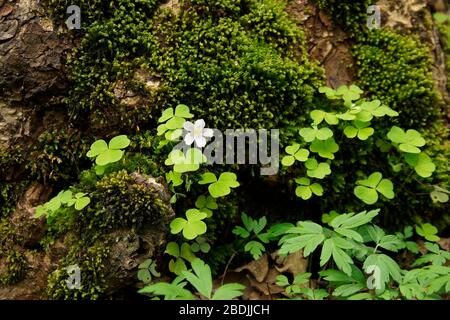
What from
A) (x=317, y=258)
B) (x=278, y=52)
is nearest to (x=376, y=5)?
(x=278, y=52)

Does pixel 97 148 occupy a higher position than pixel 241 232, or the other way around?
pixel 97 148

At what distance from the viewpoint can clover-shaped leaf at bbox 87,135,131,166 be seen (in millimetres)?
2607

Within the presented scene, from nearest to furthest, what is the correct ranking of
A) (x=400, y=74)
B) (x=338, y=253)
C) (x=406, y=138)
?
(x=338, y=253)
(x=406, y=138)
(x=400, y=74)

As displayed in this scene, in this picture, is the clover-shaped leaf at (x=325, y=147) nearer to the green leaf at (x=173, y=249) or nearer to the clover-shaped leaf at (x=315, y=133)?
the clover-shaped leaf at (x=315, y=133)

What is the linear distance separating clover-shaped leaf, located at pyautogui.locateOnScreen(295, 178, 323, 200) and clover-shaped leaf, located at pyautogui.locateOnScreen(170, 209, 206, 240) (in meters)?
0.63

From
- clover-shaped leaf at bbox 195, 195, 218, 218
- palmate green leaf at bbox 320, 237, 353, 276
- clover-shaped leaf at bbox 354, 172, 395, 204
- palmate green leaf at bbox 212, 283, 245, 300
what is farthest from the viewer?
clover-shaped leaf at bbox 354, 172, 395, 204

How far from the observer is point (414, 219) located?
122 inches

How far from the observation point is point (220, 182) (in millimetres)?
2680

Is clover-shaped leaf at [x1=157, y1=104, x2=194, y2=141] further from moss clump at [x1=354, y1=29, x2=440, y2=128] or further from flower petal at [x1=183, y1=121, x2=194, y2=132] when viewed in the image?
moss clump at [x1=354, y1=29, x2=440, y2=128]

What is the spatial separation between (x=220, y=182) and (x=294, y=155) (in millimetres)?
485

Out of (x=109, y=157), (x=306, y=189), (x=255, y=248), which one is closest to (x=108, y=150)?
(x=109, y=157)

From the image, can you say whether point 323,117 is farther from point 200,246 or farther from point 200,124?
point 200,246

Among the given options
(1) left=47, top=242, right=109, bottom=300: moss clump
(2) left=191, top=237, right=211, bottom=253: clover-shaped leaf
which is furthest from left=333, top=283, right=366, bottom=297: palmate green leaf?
(1) left=47, top=242, right=109, bottom=300: moss clump
